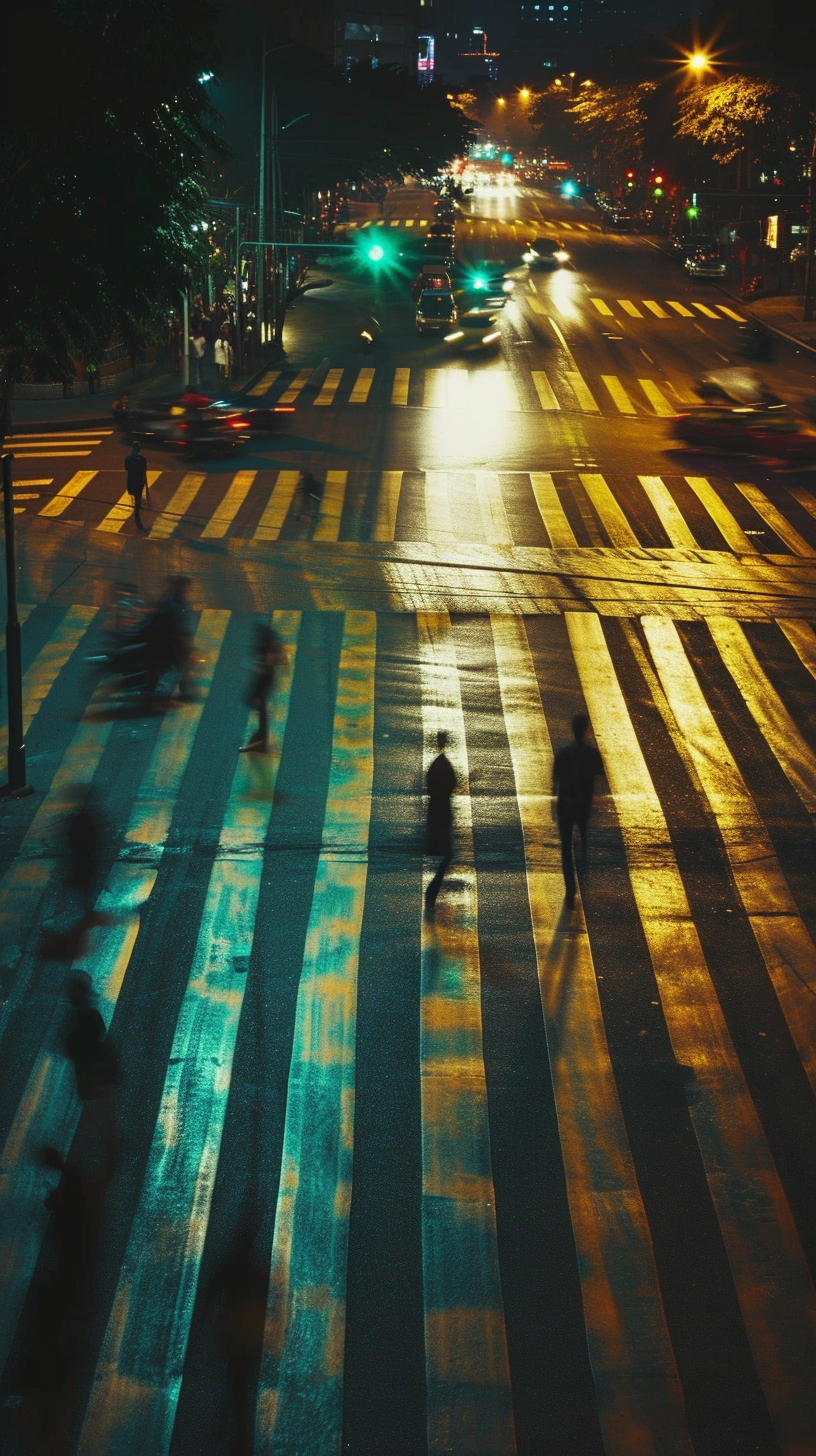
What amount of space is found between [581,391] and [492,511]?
16.3 metres

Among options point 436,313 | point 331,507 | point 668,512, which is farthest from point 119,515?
point 436,313

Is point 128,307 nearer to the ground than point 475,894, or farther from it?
farther from it

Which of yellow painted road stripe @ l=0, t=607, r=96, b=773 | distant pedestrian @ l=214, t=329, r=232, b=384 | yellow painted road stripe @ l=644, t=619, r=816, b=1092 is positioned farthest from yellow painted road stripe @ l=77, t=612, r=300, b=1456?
distant pedestrian @ l=214, t=329, r=232, b=384

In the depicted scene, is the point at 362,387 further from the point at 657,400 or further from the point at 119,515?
the point at 119,515

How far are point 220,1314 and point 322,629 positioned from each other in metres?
15.5

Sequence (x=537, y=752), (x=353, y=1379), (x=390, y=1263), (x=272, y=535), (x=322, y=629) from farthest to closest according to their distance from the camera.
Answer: (x=272, y=535) < (x=322, y=629) < (x=537, y=752) < (x=390, y=1263) < (x=353, y=1379)

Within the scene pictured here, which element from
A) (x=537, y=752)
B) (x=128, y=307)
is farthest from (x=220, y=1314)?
(x=128, y=307)

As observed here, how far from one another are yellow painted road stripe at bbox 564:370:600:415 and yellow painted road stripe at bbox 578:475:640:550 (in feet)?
30.8

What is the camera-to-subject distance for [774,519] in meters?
31.2

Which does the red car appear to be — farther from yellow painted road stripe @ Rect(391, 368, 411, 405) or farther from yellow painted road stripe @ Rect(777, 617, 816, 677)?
yellow painted road stripe @ Rect(777, 617, 816, 677)

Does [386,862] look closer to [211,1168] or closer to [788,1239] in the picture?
[211,1168]

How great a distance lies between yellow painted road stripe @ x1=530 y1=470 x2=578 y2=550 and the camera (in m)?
29.6

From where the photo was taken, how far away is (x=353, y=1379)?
28.9ft

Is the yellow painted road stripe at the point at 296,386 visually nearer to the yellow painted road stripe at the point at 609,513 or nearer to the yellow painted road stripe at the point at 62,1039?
the yellow painted road stripe at the point at 609,513
